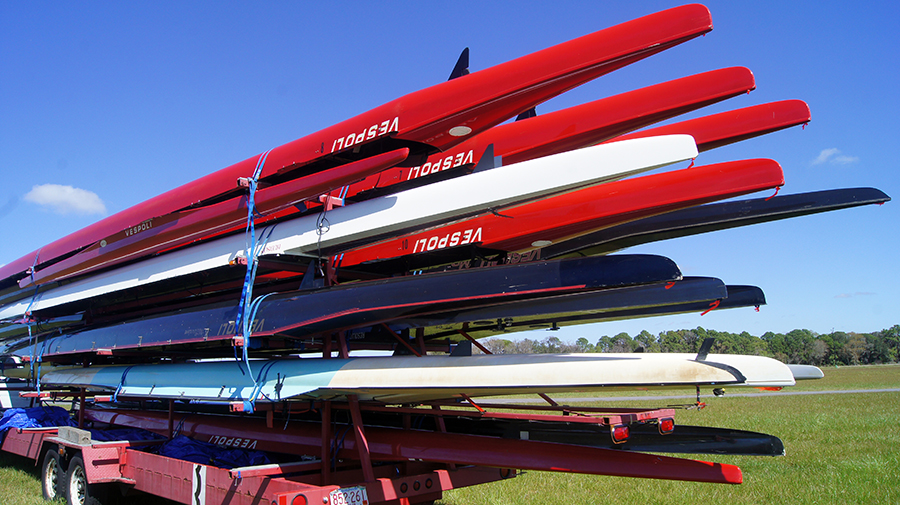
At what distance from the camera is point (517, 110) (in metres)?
Answer: 4.29

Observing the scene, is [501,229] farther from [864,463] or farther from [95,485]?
[864,463]

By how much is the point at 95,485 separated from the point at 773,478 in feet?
26.0

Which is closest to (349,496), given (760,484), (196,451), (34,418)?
(196,451)

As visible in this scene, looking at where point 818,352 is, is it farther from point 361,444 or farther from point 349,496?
point 349,496

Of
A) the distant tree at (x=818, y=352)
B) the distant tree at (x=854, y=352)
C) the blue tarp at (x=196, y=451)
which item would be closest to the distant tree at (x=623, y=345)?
the blue tarp at (x=196, y=451)

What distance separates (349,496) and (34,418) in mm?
7075

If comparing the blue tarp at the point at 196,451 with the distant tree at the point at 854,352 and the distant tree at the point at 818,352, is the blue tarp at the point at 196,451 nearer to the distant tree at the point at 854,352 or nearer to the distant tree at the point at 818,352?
the distant tree at the point at 818,352

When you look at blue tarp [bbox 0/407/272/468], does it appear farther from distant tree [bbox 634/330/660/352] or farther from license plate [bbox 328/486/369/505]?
distant tree [bbox 634/330/660/352]

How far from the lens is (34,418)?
28.0ft

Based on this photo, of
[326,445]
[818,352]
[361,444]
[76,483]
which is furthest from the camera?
[818,352]

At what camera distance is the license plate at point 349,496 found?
12.4ft

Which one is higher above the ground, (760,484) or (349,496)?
(349,496)

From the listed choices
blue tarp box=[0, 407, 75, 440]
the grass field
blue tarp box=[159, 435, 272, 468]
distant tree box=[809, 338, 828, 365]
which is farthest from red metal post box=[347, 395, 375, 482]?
distant tree box=[809, 338, 828, 365]

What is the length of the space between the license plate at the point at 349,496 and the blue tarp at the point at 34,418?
6.33 m
